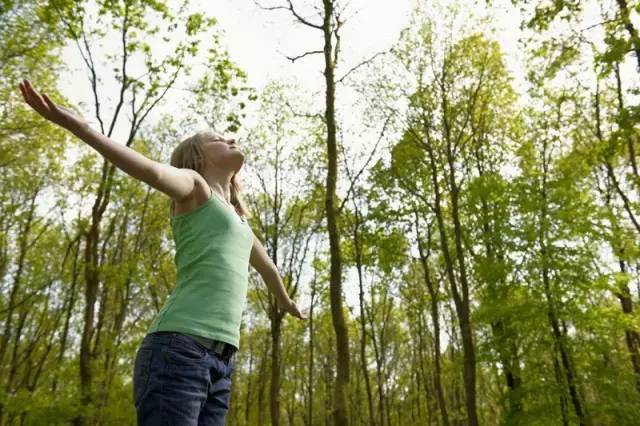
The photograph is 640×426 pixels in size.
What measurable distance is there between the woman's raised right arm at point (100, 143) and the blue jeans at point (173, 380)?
62 centimetres

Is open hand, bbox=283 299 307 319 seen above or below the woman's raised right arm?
below

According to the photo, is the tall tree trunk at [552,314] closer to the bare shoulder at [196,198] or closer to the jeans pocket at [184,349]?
the bare shoulder at [196,198]

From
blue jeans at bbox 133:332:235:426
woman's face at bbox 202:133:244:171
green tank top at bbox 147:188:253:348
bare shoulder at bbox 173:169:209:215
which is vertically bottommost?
blue jeans at bbox 133:332:235:426

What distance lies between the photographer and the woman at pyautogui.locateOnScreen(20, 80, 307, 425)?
1.76 metres

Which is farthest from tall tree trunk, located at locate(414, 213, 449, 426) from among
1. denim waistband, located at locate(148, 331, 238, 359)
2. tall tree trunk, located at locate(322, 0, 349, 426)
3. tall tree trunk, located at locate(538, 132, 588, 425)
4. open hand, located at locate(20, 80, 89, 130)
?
open hand, located at locate(20, 80, 89, 130)

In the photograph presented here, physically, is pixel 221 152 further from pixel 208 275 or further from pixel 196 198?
pixel 208 275

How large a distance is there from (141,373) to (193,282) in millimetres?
414

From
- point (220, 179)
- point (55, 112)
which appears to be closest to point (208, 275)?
point (220, 179)

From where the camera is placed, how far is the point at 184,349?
1929 millimetres

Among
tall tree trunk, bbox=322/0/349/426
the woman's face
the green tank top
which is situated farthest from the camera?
tall tree trunk, bbox=322/0/349/426

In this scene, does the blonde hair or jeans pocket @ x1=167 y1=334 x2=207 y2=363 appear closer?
jeans pocket @ x1=167 y1=334 x2=207 y2=363

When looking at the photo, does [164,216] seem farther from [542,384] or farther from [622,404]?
[622,404]

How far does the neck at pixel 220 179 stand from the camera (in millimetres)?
2502

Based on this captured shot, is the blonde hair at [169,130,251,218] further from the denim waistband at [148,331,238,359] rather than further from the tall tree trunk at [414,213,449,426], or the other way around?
the tall tree trunk at [414,213,449,426]
